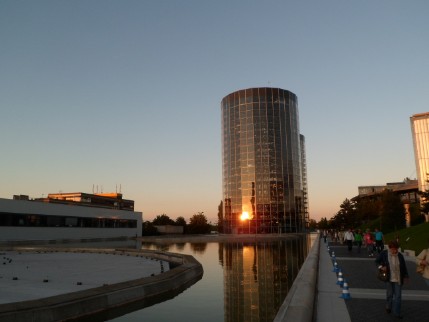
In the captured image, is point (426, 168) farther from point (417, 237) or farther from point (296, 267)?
point (296, 267)

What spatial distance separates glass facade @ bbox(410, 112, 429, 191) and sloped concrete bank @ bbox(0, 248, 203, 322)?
9070 centimetres

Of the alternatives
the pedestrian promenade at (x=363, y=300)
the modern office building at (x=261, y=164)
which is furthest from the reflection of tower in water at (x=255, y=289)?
the modern office building at (x=261, y=164)

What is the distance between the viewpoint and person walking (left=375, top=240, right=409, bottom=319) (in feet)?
29.4

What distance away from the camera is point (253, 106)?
316ft

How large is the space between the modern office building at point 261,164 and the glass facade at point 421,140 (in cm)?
2970

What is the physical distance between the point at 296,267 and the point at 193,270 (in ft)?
22.4

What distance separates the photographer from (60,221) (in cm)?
5606

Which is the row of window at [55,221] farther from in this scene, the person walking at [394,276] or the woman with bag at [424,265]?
the woman with bag at [424,265]

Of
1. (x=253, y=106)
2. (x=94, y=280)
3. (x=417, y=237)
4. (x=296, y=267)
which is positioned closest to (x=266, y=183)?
(x=253, y=106)

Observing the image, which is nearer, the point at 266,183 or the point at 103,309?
the point at 103,309

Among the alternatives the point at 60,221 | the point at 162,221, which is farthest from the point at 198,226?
the point at 60,221

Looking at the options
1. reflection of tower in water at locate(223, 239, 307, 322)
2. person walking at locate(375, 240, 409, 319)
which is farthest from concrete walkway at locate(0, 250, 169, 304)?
person walking at locate(375, 240, 409, 319)

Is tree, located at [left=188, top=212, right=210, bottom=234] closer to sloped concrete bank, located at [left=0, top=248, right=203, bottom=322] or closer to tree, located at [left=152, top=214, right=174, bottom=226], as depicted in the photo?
tree, located at [left=152, top=214, right=174, bottom=226]

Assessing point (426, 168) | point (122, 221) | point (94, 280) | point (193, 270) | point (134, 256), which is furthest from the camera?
point (426, 168)
